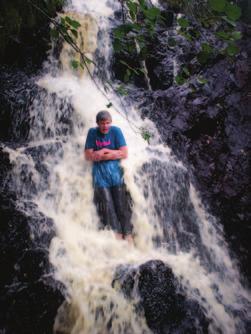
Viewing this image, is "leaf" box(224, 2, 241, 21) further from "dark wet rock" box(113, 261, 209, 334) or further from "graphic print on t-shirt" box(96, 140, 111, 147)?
"graphic print on t-shirt" box(96, 140, 111, 147)

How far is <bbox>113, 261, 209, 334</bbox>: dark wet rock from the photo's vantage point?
11.4 ft

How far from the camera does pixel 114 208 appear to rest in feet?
15.2

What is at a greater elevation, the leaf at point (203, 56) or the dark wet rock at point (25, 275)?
the leaf at point (203, 56)

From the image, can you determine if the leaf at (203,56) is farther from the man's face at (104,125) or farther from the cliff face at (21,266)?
the man's face at (104,125)

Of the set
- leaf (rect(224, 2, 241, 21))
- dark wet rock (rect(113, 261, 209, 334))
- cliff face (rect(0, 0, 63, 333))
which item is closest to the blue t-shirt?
cliff face (rect(0, 0, 63, 333))

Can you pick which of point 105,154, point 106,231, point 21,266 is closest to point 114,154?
point 105,154

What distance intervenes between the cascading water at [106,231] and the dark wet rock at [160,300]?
96 mm

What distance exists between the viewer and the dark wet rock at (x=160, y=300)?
3.48 m

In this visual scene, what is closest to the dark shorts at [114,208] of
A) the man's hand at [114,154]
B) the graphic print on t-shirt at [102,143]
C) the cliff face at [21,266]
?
the man's hand at [114,154]

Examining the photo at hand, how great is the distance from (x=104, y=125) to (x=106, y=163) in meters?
0.61

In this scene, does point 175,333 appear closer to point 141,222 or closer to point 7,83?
point 141,222

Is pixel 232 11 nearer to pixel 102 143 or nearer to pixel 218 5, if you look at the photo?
pixel 218 5

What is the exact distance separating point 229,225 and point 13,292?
393 centimetres

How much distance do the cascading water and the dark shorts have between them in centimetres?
14
